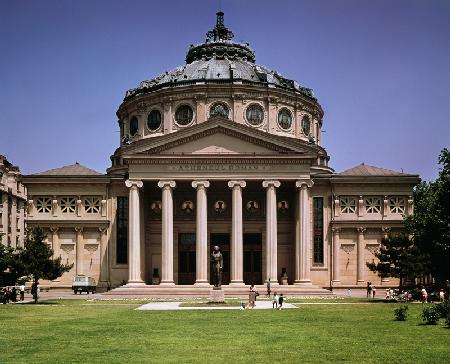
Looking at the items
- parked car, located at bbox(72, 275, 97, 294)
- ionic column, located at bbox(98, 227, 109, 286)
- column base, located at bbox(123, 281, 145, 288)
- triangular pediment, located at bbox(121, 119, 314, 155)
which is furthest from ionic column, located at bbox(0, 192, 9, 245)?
triangular pediment, located at bbox(121, 119, 314, 155)

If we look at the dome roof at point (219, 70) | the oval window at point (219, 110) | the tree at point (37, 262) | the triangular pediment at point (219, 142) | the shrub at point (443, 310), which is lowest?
the shrub at point (443, 310)

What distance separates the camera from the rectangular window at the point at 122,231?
84312 mm

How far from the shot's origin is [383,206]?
8438cm

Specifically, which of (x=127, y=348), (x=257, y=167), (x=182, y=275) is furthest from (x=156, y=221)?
(x=127, y=348)

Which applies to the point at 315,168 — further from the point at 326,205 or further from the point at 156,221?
the point at 156,221

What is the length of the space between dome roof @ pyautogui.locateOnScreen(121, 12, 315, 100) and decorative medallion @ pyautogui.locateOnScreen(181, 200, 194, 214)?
57.2ft

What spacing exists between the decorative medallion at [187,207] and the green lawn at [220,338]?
134ft

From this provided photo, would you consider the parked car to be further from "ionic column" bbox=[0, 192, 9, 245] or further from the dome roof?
"ionic column" bbox=[0, 192, 9, 245]

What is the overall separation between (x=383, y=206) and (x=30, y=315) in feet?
168

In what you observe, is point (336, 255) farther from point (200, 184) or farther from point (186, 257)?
point (200, 184)

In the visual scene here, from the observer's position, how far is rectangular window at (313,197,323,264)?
84.1 m

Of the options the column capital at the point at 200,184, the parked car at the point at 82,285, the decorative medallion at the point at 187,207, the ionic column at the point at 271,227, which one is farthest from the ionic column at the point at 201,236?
the parked car at the point at 82,285

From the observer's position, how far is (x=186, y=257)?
84000 millimetres

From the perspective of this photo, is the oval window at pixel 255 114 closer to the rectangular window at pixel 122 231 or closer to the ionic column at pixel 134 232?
the rectangular window at pixel 122 231
